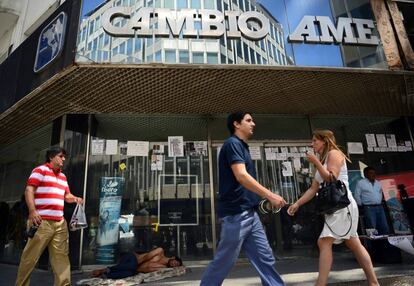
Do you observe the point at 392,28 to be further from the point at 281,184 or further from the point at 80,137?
the point at 80,137

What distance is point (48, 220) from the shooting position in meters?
3.80

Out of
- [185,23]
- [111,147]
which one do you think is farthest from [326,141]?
[111,147]

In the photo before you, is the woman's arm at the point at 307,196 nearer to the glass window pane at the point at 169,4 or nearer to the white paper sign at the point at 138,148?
the glass window pane at the point at 169,4

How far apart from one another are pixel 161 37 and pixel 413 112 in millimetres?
6463

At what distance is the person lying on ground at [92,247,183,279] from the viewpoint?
4.91m

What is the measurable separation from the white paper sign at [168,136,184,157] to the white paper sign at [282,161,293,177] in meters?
2.37

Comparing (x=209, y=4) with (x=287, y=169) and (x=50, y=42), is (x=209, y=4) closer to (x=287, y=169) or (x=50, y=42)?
(x=50, y=42)

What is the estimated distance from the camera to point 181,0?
5824mm

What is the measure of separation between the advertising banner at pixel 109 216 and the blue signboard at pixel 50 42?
256 cm

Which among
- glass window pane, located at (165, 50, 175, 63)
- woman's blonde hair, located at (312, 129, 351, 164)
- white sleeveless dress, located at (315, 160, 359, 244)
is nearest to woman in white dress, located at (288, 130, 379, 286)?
white sleeveless dress, located at (315, 160, 359, 244)

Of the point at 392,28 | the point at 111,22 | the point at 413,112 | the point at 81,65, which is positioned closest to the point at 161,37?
the point at 111,22

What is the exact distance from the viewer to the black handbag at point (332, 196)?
3047 millimetres

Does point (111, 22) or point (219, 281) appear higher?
point (111, 22)

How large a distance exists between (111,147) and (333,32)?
5117mm
